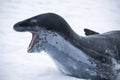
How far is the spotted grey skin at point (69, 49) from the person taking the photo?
262cm

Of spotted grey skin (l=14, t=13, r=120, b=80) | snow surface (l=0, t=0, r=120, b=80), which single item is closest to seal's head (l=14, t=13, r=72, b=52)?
spotted grey skin (l=14, t=13, r=120, b=80)

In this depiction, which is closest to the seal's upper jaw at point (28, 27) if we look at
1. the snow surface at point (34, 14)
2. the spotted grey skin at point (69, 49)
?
the spotted grey skin at point (69, 49)

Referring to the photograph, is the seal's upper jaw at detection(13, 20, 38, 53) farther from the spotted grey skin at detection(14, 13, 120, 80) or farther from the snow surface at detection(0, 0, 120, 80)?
the snow surface at detection(0, 0, 120, 80)

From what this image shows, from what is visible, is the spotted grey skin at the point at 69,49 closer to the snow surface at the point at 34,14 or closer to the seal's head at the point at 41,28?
the seal's head at the point at 41,28

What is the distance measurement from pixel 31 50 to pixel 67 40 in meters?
0.37

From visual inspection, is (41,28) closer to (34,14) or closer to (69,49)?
(69,49)

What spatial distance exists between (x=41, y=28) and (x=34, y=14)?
3.50m

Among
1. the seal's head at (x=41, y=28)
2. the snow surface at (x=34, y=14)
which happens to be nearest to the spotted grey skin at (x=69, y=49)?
the seal's head at (x=41, y=28)

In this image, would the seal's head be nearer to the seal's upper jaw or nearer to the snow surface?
the seal's upper jaw

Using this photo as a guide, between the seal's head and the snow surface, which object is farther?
the snow surface

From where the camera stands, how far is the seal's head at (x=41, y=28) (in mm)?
2594

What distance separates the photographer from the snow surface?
115 inches

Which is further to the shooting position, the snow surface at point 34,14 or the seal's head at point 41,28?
the snow surface at point 34,14

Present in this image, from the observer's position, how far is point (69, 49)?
265cm
